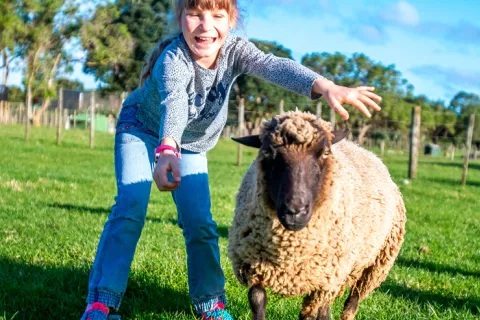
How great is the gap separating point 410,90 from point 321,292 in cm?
6376

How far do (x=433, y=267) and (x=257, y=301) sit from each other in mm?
2999

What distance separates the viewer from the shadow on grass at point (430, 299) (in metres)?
4.30

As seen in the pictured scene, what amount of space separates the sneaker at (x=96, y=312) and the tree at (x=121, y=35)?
127ft

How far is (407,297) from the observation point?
177 inches

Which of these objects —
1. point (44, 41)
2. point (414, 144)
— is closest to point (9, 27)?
point (44, 41)

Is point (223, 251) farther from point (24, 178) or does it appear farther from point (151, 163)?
point (24, 178)

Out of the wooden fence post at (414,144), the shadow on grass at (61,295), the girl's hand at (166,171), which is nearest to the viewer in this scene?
the girl's hand at (166,171)

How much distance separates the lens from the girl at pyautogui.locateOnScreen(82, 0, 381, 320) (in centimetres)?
320

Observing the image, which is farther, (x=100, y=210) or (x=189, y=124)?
(x=100, y=210)

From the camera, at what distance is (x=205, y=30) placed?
3.25m

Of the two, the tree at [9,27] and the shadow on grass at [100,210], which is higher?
the tree at [9,27]

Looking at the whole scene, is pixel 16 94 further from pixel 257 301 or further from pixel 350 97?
pixel 350 97

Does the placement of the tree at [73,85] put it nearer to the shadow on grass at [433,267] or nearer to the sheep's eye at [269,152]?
the shadow on grass at [433,267]

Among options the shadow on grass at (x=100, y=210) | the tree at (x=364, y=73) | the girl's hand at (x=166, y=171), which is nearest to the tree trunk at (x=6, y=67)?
the tree at (x=364, y=73)
